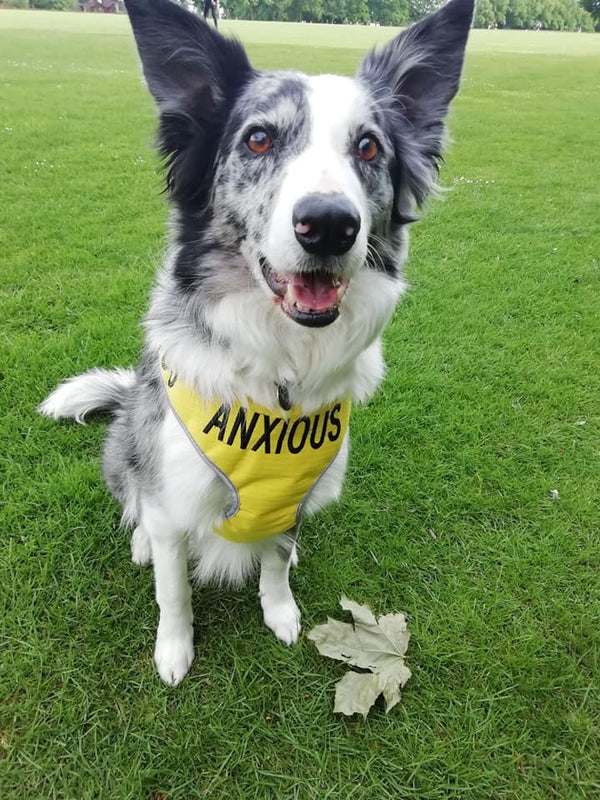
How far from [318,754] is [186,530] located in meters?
1.09

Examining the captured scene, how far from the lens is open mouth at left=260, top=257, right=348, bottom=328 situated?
1.99 meters

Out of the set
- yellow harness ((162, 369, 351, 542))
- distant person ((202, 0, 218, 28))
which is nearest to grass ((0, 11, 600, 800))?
yellow harness ((162, 369, 351, 542))

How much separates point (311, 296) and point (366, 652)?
1732 millimetres

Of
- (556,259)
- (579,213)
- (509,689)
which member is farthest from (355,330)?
(579,213)

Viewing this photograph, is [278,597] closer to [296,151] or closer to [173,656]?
[173,656]

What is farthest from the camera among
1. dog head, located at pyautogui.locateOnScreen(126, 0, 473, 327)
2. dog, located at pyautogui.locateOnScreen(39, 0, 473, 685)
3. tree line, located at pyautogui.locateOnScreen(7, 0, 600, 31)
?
tree line, located at pyautogui.locateOnScreen(7, 0, 600, 31)

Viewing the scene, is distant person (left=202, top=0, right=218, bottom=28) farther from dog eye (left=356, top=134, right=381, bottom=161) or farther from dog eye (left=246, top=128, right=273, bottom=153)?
dog eye (left=356, top=134, right=381, bottom=161)

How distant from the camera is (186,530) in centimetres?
246

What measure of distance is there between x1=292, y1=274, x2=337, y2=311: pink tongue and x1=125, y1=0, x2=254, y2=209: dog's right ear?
659 mm

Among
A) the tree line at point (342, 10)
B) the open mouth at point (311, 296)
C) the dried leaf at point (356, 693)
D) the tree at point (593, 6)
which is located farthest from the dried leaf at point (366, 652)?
the tree line at point (342, 10)

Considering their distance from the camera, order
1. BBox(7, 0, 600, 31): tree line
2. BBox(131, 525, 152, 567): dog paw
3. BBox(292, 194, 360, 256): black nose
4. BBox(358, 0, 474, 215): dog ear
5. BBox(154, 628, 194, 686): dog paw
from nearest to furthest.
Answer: BBox(292, 194, 360, 256): black nose, BBox(358, 0, 474, 215): dog ear, BBox(154, 628, 194, 686): dog paw, BBox(131, 525, 152, 567): dog paw, BBox(7, 0, 600, 31): tree line

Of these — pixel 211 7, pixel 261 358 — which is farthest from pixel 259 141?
pixel 211 7

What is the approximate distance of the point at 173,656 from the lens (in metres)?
2.64

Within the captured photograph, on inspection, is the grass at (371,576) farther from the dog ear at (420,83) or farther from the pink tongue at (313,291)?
the dog ear at (420,83)
